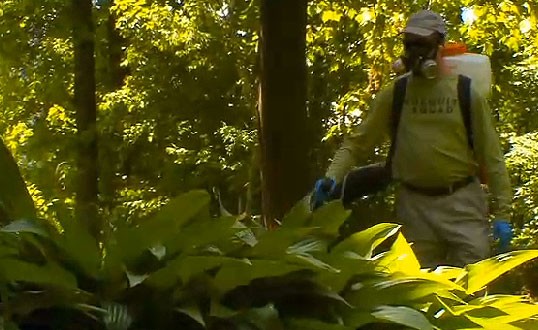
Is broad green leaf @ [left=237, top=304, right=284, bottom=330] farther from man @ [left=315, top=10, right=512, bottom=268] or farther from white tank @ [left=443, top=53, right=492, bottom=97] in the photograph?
white tank @ [left=443, top=53, right=492, bottom=97]

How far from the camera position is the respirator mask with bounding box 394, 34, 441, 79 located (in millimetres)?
4840

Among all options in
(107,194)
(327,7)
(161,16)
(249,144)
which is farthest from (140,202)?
(327,7)

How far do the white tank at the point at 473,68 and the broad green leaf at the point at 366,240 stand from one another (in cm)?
242

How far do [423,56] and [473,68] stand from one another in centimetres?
36

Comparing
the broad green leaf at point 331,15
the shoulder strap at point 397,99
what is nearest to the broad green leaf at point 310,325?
the shoulder strap at point 397,99

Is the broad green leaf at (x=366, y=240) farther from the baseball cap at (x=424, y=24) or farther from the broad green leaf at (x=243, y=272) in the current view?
the baseball cap at (x=424, y=24)

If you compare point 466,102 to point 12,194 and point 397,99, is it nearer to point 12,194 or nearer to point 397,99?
point 397,99

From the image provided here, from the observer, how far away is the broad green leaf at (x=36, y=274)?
2068 millimetres

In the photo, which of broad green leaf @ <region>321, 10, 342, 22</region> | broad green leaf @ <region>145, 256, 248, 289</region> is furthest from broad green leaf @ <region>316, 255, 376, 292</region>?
broad green leaf @ <region>321, 10, 342, 22</region>

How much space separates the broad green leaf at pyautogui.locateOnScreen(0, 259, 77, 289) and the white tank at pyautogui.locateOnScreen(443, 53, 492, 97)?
3.17 m

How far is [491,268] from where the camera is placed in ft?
8.95

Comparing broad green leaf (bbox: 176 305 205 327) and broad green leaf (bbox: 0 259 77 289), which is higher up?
broad green leaf (bbox: 0 259 77 289)

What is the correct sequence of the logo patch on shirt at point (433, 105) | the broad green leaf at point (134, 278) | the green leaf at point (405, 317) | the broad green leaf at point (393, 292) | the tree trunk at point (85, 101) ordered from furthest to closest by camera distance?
1. the tree trunk at point (85, 101)
2. the logo patch on shirt at point (433, 105)
3. the broad green leaf at point (393, 292)
4. the green leaf at point (405, 317)
5. the broad green leaf at point (134, 278)

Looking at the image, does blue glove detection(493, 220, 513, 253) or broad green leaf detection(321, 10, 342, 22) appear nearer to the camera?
blue glove detection(493, 220, 513, 253)
